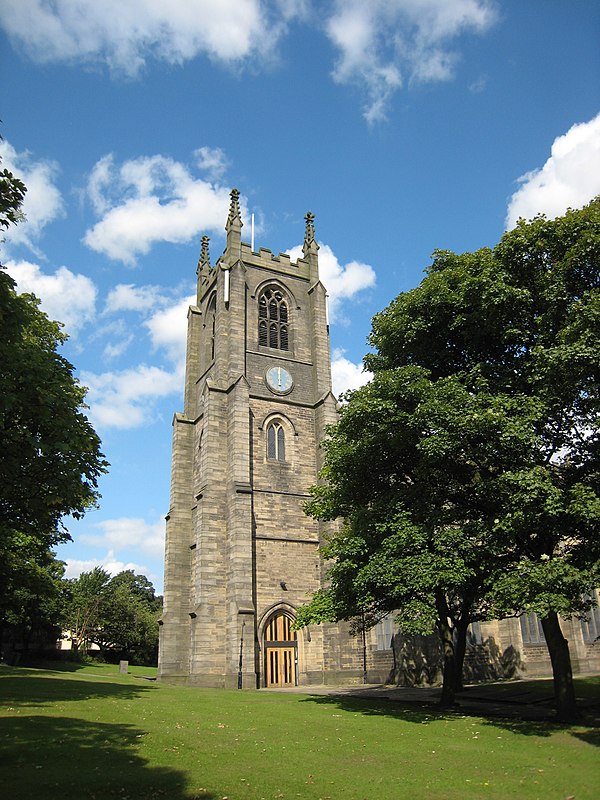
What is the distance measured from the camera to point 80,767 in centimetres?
941

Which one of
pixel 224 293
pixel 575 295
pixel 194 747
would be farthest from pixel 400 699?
pixel 224 293

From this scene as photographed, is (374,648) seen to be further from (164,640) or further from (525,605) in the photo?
(525,605)

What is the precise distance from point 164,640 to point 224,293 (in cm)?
2115

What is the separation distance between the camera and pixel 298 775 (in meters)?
9.80

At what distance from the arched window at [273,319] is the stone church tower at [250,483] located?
0.25 feet

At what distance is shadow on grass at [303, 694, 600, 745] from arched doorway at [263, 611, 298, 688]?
10.7 m

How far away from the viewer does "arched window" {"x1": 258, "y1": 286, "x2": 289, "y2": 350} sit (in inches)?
1646

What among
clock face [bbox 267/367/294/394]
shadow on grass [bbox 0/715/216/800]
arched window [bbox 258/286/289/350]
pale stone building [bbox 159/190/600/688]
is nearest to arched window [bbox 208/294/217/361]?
pale stone building [bbox 159/190/600/688]

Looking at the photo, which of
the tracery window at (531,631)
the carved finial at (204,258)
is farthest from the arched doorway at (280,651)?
the carved finial at (204,258)

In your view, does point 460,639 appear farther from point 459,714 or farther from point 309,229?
point 309,229

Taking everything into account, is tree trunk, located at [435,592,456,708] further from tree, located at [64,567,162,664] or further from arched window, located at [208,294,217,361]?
tree, located at [64,567,162,664]

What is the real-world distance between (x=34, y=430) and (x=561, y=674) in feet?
47.2

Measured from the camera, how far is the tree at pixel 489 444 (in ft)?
49.1

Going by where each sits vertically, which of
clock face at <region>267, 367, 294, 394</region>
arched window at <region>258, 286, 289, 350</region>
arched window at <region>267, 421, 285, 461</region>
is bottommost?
arched window at <region>267, 421, 285, 461</region>
